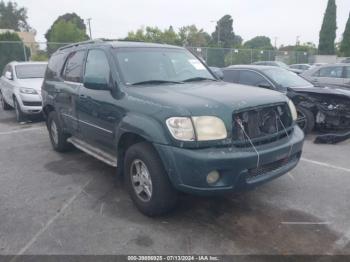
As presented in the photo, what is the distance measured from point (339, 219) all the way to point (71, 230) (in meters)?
2.78

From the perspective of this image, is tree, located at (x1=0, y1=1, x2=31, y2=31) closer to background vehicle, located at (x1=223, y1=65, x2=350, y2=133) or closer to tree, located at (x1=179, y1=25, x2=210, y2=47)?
tree, located at (x1=179, y1=25, x2=210, y2=47)

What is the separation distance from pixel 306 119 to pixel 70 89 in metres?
4.80

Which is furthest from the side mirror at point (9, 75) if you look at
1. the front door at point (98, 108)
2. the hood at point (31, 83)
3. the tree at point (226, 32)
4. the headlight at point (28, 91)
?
the tree at point (226, 32)

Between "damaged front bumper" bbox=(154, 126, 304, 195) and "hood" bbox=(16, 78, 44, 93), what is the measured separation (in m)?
6.76

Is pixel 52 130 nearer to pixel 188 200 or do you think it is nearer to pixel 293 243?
pixel 188 200

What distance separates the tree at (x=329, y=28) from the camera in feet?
136

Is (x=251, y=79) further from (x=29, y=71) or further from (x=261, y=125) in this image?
(x=29, y=71)

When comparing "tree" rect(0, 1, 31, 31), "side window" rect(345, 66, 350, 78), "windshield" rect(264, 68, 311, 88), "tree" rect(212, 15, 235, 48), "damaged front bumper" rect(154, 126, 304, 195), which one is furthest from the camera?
"tree" rect(0, 1, 31, 31)

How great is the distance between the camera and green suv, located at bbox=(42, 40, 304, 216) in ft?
10.3

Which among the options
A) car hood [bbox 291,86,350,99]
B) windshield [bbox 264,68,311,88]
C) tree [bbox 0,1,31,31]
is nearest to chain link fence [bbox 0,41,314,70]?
windshield [bbox 264,68,311,88]

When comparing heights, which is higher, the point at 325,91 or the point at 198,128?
the point at 198,128

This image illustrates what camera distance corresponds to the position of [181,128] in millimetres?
3154

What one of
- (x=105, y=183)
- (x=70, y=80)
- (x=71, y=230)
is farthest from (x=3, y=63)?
(x=71, y=230)

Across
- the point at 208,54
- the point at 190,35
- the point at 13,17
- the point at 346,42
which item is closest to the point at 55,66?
the point at 208,54
